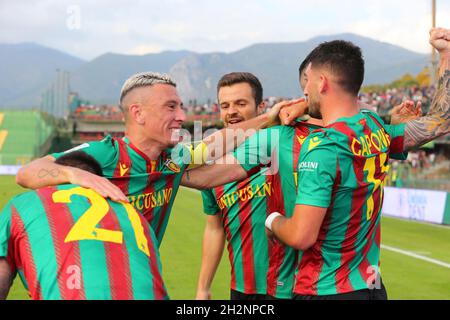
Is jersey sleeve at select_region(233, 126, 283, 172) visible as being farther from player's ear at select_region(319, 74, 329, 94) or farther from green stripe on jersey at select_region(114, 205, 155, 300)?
green stripe on jersey at select_region(114, 205, 155, 300)

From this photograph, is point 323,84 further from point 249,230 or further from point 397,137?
point 249,230

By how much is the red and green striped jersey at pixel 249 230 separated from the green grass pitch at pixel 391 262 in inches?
191

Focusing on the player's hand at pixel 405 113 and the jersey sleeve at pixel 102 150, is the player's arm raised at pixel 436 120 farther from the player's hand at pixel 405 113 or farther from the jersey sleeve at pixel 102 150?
the jersey sleeve at pixel 102 150

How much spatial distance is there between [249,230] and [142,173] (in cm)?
121

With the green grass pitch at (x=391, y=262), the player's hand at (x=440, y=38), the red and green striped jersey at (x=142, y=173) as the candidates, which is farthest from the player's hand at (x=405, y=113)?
the green grass pitch at (x=391, y=262)

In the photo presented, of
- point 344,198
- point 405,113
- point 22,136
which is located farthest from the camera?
point 22,136

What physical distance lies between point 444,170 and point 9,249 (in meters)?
33.0

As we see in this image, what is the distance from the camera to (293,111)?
14.1ft

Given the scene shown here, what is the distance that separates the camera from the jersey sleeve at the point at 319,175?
3.70 meters

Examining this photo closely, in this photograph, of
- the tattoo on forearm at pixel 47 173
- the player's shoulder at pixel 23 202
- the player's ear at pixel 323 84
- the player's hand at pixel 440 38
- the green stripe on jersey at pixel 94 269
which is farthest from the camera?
the player's hand at pixel 440 38

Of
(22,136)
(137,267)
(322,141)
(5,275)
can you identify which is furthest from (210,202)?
(22,136)

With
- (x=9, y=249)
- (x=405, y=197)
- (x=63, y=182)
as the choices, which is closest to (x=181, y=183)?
(x=63, y=182)

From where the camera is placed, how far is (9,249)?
→ 3.20 m

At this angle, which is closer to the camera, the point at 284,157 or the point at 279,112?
the point at 284,157
